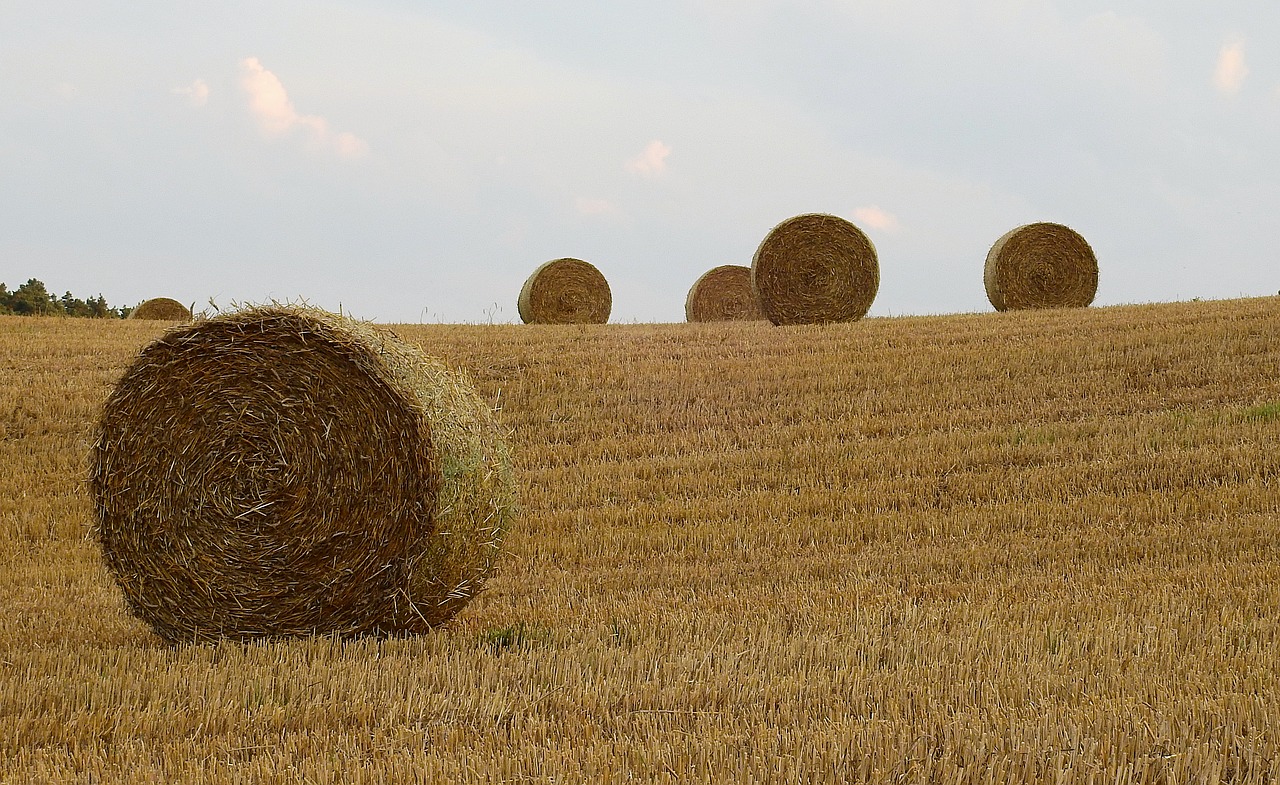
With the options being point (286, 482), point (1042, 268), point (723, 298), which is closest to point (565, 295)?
point (723, 298)

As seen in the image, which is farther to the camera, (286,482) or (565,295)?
(565,295)

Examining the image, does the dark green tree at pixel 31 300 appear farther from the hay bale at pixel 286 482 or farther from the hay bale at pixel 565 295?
the hay bale at pixel 286 482

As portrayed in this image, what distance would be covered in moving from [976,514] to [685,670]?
539 centimetres

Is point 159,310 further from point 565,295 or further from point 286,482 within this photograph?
point 286,482

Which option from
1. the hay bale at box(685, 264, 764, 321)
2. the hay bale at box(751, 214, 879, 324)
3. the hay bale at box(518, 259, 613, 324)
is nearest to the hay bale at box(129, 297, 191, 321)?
the hay bale at box(518, 259, 613, 324)

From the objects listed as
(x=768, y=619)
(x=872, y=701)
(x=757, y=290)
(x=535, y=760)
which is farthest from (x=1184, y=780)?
(x=757, y=290)

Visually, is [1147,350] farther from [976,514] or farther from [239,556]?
[239,556]

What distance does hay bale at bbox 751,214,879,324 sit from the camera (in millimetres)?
19203

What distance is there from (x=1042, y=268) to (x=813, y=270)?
5132mm

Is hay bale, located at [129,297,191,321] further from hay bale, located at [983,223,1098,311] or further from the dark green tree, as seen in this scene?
hay bale, located at [983,223,1098,311]

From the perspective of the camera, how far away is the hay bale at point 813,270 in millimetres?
19203

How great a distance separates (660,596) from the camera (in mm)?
7742

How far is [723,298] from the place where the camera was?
88.8 feet

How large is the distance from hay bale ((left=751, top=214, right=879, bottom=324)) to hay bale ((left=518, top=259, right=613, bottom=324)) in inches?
248
